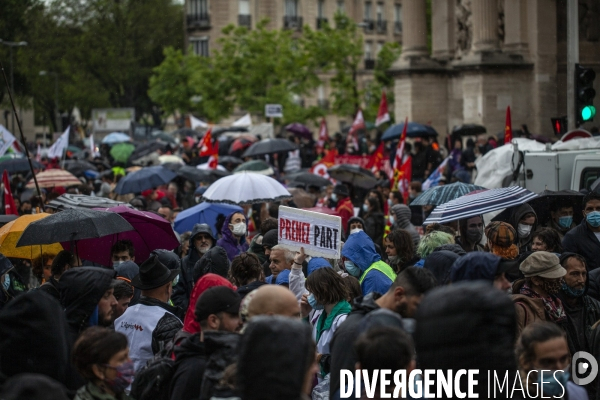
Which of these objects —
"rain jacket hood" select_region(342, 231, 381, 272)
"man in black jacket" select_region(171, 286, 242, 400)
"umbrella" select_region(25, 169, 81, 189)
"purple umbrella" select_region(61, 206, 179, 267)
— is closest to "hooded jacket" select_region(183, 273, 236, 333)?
"man in black jacket" select_region(171, 286, 242, 400)

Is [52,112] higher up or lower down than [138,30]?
lower down

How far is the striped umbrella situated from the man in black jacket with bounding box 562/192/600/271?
53 centimetres

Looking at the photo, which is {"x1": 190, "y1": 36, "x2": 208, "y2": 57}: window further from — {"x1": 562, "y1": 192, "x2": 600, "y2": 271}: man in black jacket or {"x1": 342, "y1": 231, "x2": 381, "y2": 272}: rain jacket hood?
{"x1": 342, "y1": 231, "x2": 381, "y2": 272}: rain jacket hood

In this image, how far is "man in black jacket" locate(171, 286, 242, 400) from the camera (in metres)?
5.75

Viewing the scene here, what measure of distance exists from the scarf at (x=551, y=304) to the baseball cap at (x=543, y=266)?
137 mm

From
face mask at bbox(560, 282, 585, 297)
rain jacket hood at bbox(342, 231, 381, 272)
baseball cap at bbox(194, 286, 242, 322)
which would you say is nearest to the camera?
baseball cap at bbox(194, 286, 242, 322)

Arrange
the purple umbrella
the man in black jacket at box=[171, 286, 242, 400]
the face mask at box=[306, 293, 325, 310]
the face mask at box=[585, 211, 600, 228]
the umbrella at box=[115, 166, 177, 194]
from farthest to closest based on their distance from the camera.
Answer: the umbrella at box=[115, 166, 177, 194]
the purple umbrella
the face mask at box=[585, 211, 600, 228]
the face mask at box=[306, 293, 325, 310]
the man in black jacket at box=[171, 286, 242, 400]

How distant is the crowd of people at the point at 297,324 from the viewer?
16.0 feet

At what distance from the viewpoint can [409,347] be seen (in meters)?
4.92

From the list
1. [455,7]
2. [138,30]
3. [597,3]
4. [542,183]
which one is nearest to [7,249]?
[542,183]

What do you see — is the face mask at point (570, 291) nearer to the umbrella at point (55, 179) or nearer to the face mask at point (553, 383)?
Result: the face mask at point (553, 383)

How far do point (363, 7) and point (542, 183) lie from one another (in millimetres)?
73963

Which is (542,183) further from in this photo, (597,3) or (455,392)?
(597,3)

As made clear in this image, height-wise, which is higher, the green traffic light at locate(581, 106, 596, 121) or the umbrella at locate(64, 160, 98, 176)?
the green traffic light at locate(581, 106, 596, 121)
